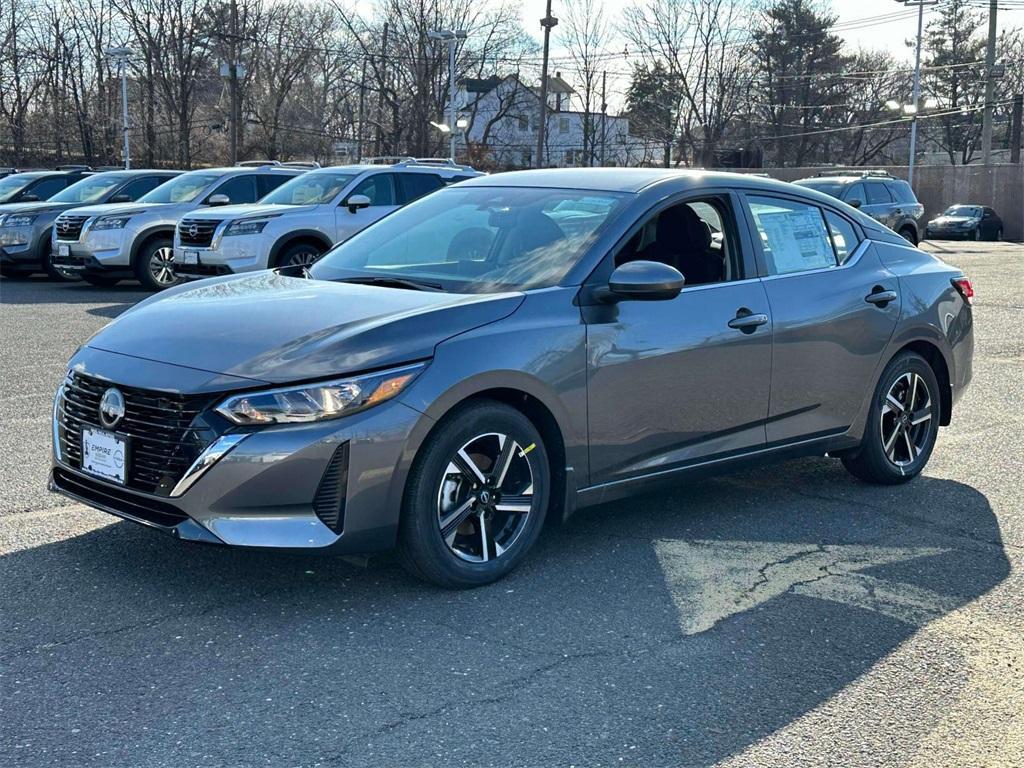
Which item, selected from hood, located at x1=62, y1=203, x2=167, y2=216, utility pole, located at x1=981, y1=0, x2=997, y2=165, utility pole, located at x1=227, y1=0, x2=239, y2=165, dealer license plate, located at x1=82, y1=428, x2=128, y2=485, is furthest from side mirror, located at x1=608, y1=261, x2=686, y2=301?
utility pole, located at x1=981, y1=0, x2=997, y2=165

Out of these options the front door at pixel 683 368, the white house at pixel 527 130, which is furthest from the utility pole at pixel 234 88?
the front door at pixel 683 368

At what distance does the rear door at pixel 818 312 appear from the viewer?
5.51 meters

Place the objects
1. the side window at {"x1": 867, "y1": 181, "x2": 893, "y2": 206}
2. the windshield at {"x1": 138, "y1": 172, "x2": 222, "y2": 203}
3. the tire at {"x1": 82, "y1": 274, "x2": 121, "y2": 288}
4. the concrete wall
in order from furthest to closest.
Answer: the concrete wall, the side window at {"x1": 867, "y1": 181, "x2": 893, "y2": 206}, the windshield at {"x1": 138, "y1": 172, "x2": 222, "y2": 203}, the tire at {"x1": 82, "y1": 274, "x2": 121, "y2": 288}

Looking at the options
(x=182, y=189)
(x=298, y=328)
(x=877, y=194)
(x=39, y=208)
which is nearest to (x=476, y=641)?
(x=298, y=328)

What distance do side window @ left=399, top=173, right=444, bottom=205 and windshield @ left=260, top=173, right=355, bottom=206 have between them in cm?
74

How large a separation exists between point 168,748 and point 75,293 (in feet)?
47.3

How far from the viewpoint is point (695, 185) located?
538 centimetres

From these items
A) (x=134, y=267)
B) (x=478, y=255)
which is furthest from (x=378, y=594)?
(x=134, y=267)

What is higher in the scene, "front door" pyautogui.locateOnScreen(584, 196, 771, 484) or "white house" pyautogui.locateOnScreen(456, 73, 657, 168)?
"white house" pyautogui.locateOnScreen(456, 73, 657, 168)

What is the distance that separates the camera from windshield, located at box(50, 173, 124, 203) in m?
18.5

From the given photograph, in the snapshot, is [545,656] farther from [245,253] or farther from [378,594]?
[245,253]

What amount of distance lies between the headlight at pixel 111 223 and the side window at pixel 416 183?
3.94m

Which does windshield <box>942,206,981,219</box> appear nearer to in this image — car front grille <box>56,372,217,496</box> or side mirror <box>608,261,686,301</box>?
side mirror <box>608,261,686,301</box>

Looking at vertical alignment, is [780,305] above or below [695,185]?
below
